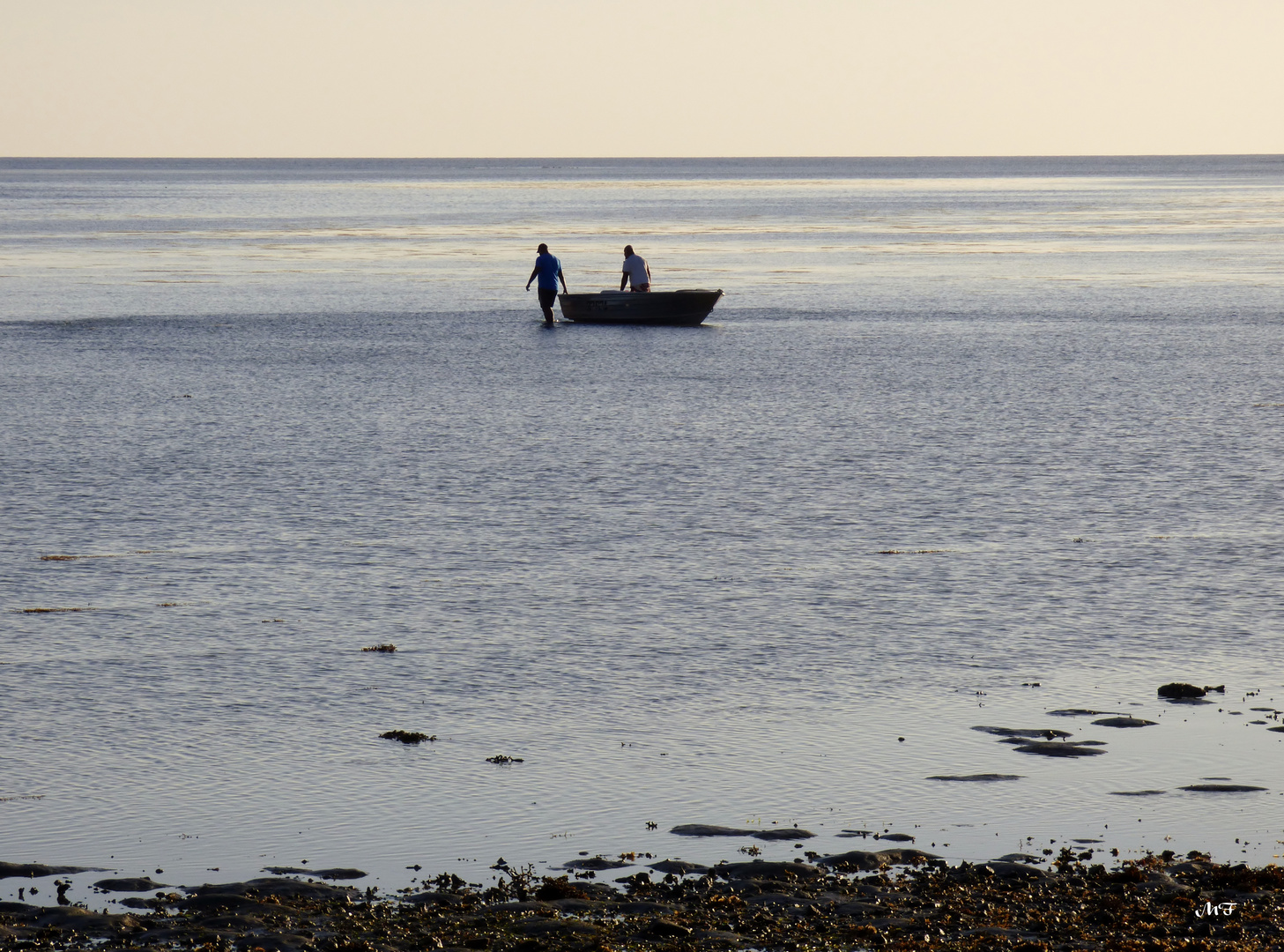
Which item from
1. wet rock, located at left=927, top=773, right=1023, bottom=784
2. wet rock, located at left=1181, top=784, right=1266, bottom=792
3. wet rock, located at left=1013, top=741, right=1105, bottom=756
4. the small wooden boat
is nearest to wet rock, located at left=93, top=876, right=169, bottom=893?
wet rock, located at left=927, top=773, right=1023, bottom=784

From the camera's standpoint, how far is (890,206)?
12481 centimetres

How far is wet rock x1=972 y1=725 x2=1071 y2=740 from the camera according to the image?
9.34m

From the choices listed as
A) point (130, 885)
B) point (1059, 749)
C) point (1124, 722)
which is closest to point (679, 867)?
point (130, 885)

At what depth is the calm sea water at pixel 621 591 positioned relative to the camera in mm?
8312

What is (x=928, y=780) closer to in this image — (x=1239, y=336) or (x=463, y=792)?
→ (x=463, y=792)

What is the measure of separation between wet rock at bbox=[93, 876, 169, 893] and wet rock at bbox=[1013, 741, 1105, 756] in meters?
4.45

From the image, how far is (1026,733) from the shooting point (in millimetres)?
9414

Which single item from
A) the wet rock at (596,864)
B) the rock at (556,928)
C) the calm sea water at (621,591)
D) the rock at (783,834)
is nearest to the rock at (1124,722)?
the calm sea water at (621,591)

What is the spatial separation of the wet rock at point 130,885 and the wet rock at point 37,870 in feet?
0.57

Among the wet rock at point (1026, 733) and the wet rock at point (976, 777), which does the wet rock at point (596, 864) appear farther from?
the wet rock at point (1026, 733)

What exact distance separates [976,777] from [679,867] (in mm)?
1957

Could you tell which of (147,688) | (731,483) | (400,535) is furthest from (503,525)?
(147,688)

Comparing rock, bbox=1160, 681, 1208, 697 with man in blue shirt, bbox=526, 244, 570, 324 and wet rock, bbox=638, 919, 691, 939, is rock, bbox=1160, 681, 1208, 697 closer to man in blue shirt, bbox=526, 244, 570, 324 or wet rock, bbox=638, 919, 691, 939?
wet rock, bbox=638, 919, 691, 939

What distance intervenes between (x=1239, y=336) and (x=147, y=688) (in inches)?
1032
